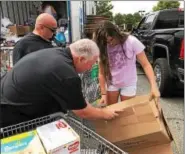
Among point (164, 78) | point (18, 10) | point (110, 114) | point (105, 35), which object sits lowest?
point (164, 78)

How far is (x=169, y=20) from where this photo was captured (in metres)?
7.25

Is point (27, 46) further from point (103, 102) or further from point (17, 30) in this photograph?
point (17, 30)

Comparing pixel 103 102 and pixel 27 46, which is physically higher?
pixel 27 46

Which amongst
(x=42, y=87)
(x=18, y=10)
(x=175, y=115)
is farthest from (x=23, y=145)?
(x=18, y=10)

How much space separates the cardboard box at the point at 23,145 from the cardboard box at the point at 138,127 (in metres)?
0.72

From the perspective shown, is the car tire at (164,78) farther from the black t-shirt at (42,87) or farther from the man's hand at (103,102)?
the black t-shirt at (42,87)

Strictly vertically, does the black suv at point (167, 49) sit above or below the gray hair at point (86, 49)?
below

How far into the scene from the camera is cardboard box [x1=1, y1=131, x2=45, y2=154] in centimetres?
177

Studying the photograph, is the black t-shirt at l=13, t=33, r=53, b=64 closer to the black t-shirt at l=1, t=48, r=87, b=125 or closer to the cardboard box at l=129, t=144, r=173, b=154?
the black t-shirt at l=1, t=48, r=87, b=125

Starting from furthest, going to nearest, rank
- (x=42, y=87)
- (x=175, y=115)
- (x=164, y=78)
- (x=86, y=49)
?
(x=164, y=78) → (x=175, y=115) → (x=86, y=49) → (x=42, y=87)

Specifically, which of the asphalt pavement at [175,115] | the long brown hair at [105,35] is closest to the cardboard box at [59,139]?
the long brown hair at [105,35]

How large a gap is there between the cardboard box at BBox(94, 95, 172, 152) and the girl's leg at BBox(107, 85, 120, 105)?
2.59ft

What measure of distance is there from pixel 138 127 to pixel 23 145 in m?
0.90

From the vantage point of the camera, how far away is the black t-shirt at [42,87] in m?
2.10
